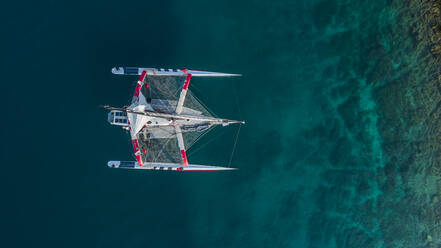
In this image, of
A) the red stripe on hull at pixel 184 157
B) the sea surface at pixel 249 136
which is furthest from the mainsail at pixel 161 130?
the sea surface at pixel 249 136

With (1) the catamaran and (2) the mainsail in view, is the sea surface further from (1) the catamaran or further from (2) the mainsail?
(2) the mainsail

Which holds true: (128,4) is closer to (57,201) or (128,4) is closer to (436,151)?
(57,201)

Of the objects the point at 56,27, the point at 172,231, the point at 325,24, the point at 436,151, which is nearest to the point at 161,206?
the point at 172,231

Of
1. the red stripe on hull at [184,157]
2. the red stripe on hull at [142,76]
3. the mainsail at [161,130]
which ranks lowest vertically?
the red stripe on hull at [184,157]

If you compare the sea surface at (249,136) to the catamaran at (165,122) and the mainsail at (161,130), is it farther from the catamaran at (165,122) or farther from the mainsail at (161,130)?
the mainsail at (161,130)

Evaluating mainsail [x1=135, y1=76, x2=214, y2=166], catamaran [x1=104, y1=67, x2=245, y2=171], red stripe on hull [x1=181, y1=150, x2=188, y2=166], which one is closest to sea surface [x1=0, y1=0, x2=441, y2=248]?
catamaran [x1=104, y1=67, x2=245, y2=171]
